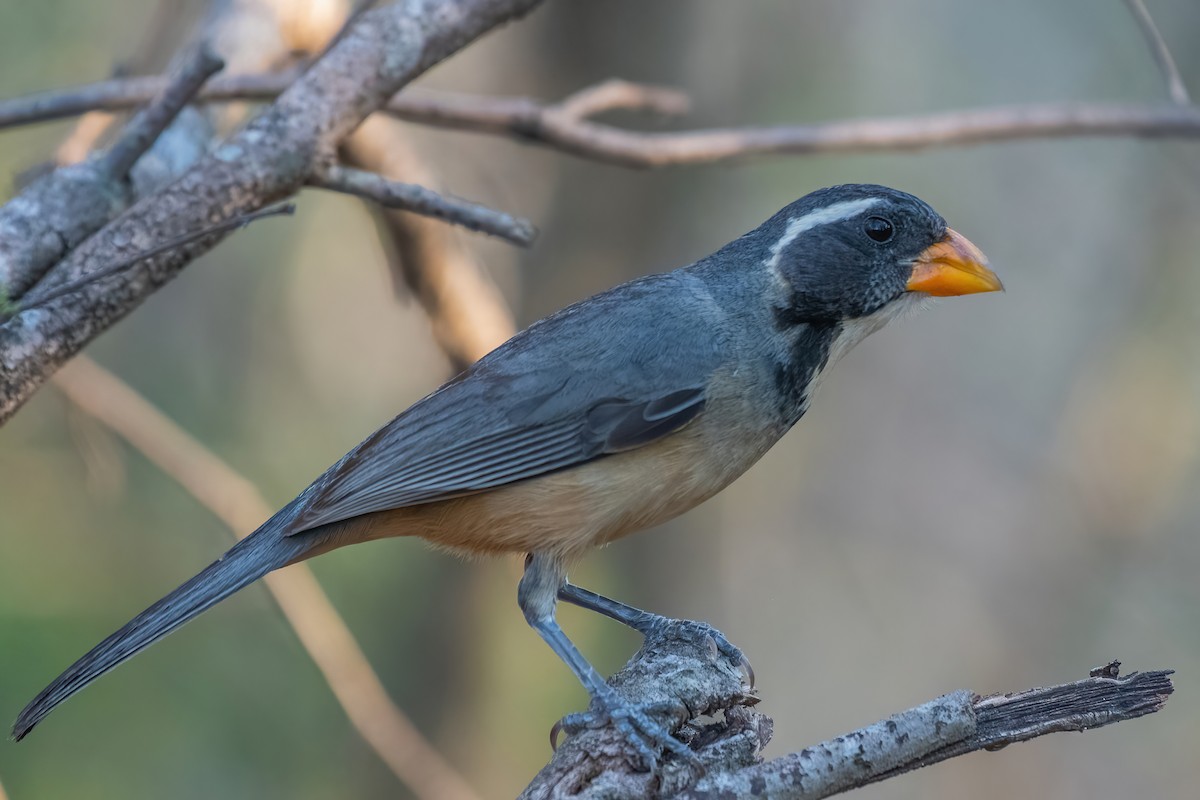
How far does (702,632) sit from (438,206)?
4.84ft

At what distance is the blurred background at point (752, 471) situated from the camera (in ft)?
21.9

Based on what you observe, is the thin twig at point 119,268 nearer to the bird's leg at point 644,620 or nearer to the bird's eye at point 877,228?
the bird's leg at point 644,620

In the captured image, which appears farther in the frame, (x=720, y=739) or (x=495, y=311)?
(x=495, y=311)

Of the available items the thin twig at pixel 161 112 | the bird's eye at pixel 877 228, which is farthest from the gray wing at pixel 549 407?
the thin twig at pixel 161 112

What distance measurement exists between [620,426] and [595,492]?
0.68ft

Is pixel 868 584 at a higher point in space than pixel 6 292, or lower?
lower

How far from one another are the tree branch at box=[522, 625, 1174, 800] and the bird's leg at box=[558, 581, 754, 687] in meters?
0.69

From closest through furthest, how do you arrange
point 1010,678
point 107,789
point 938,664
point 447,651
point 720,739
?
point 720,739
point 107,789
point 447,651
point 1010,678
point 938,664

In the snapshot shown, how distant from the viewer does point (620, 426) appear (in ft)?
11.3

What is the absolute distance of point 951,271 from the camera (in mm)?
3648

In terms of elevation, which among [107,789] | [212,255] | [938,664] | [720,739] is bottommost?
[938,664]

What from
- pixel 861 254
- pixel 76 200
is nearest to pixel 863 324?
pixel 861 254

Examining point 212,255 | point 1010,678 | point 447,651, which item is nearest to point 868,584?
point 1010,678

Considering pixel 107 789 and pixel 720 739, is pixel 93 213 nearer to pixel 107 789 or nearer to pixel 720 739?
pixel 720 739
